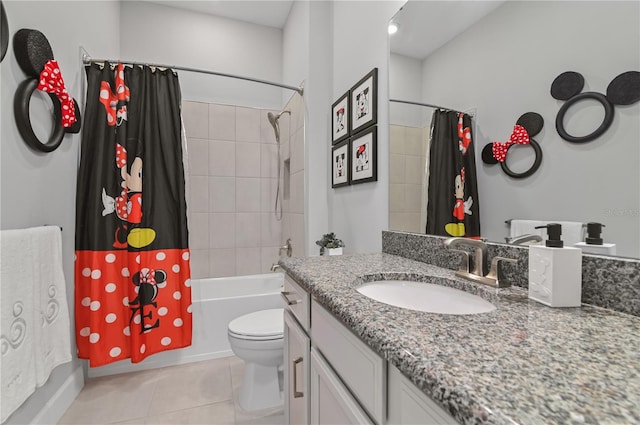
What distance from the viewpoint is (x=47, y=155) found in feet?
4.61

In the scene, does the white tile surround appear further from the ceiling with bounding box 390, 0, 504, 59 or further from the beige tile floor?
the ceiling with bounding box 390, 0, 504, 59

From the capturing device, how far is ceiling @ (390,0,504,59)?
1.00m

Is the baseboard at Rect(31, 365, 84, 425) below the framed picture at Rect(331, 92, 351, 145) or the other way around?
below

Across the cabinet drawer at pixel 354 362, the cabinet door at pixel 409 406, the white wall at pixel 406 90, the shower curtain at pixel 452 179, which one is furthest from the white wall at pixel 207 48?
the cabinet door at pixel 409 406

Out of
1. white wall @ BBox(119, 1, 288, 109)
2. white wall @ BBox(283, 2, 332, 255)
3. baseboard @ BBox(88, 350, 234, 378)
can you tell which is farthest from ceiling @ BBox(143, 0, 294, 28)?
baseboard @ BBox(88, 350, 234, 378)

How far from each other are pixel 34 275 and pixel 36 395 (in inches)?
25.9

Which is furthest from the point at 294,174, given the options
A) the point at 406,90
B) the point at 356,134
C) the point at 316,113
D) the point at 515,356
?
the point at 515,356

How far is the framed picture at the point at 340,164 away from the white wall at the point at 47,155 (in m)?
1.55

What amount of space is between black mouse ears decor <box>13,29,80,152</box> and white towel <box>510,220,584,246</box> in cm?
187

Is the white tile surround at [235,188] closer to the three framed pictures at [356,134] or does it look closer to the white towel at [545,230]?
the three framed pictures at [356,134]

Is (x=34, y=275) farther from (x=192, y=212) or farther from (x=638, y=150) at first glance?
(x=638, y=150)

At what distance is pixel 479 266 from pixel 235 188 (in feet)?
7.77

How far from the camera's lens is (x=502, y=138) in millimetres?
883

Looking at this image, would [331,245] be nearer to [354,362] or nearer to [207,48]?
[354,362]
